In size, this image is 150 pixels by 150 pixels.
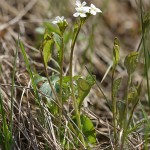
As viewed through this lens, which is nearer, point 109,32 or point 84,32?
point 84,32

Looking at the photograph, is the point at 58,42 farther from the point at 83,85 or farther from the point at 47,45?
the point at 83,85

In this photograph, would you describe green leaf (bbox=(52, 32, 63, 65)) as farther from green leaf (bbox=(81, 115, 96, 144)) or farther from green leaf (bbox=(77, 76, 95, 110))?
green leaf (bbox=(81, 115, 96, 144))

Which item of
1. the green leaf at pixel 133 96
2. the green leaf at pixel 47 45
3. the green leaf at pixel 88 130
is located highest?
the green leaf at pixel 47 45

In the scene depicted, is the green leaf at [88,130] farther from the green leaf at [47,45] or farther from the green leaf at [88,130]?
the green leaf at [47,45]

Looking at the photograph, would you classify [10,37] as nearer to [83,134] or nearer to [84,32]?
[84,32]

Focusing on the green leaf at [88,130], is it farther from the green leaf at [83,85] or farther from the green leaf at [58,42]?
the green leaf at [58,42]

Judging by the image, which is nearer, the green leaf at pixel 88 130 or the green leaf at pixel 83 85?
the green leaf at pixel 83 85

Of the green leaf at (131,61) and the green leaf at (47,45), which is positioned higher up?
the green leaf at (47,45)

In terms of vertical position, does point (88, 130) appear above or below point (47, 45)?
below

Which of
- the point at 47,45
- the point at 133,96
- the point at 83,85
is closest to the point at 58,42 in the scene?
the point at 47,45

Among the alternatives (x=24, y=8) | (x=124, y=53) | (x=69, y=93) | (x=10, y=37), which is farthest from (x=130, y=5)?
(x=69, y=93)

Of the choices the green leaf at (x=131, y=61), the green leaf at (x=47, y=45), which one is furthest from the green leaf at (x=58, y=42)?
the green leaf at (x=131, y=61)
